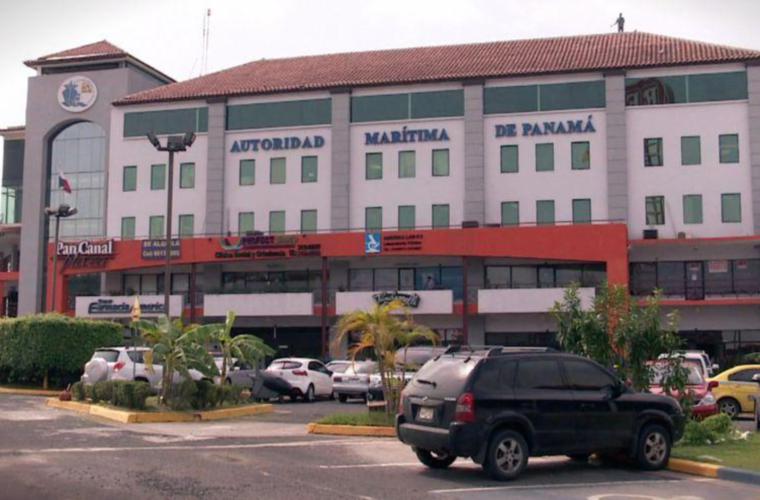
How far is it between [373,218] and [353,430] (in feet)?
101

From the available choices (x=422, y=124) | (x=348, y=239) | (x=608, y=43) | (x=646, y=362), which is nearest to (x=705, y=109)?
(x=608, y=43)

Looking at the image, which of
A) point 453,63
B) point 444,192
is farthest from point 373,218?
point 453,63

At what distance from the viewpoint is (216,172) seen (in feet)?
166

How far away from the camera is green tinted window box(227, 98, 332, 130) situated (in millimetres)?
49812

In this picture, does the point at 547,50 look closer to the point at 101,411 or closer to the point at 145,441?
the point at 101,411

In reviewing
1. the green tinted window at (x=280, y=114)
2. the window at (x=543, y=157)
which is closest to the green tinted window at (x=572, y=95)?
the window at (x=543, y=157)

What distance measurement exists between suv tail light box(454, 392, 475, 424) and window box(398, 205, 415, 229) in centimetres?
3582

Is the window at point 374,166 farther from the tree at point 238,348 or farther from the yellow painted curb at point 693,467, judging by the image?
the yellow painted curb at point 693,467

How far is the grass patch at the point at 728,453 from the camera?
13382 millimetres

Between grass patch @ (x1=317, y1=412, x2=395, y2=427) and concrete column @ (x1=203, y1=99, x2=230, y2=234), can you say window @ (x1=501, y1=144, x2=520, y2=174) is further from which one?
grass patch @ (x1=317, y1=412, x2=395, y2=427)

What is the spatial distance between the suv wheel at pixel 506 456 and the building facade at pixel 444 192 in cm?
3051

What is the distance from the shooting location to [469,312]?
45406 millimetres

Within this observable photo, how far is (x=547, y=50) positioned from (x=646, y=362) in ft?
123

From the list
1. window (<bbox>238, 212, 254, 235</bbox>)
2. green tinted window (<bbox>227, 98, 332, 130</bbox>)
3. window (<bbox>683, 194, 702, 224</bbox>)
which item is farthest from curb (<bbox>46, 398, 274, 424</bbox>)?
green tinted window (<bbox>227, 98, 332, 130</bbox>)
